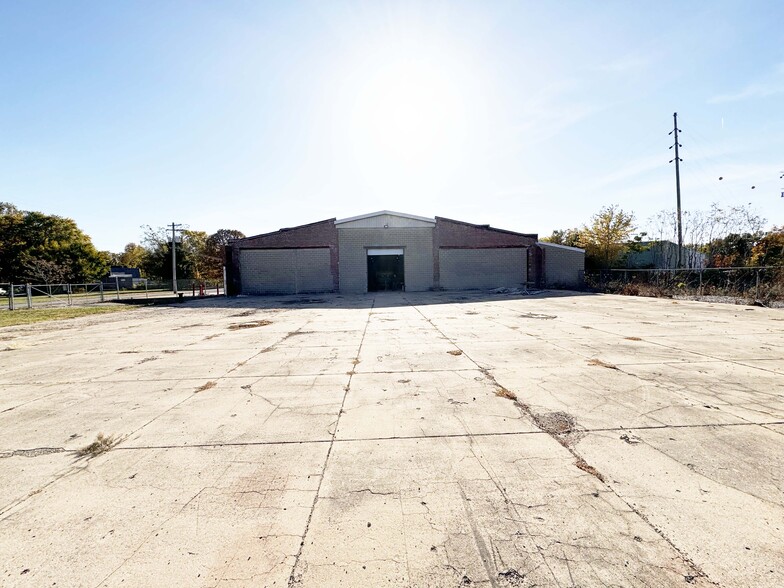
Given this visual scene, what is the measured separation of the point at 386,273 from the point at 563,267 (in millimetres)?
13983

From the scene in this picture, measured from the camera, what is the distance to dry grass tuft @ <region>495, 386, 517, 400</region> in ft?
13.4

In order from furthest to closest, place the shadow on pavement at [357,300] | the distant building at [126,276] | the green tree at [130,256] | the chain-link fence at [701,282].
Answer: the green tree at [130,256] → the distant building at [126,276] → the shadow on pavement at [357,300] → the chain-link fence at [701,282]

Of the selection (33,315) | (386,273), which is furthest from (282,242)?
(33,315)

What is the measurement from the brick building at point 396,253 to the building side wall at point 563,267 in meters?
0.07

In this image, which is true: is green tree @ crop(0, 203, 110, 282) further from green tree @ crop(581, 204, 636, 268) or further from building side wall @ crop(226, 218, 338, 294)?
green tree @ crop(581, 204, 636, 268)

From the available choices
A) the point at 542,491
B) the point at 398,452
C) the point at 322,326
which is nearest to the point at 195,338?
the point at 322,326

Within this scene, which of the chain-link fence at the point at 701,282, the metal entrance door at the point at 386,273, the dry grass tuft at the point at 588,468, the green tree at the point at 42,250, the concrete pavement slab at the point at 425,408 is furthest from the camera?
the green tree at the point at 42,250

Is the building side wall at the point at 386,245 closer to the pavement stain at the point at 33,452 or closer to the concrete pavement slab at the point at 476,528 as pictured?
the pavement stain at the point at 33,452

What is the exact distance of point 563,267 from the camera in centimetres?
2638

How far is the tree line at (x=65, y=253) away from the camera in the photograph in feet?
143

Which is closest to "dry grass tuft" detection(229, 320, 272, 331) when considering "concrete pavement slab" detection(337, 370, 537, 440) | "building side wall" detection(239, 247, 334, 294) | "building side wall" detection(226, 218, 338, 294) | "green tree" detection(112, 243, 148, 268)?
"concrete pavement slab" detection(337, 370, 537, 440)

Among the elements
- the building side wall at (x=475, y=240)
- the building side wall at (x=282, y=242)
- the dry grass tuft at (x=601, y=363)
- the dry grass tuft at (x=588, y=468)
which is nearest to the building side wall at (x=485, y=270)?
the building side wall at (x=475, y=240)

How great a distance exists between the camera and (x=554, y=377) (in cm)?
486

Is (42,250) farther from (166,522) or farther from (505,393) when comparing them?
(505,393)
